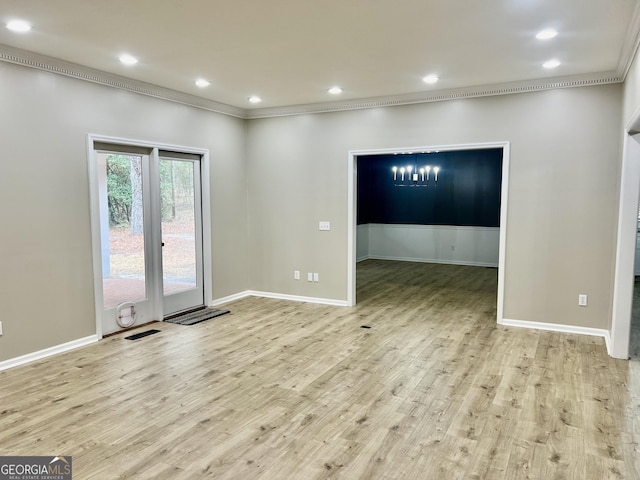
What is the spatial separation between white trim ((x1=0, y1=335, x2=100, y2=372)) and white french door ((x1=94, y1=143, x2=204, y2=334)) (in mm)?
223

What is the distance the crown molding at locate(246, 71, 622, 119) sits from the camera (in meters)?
4.56

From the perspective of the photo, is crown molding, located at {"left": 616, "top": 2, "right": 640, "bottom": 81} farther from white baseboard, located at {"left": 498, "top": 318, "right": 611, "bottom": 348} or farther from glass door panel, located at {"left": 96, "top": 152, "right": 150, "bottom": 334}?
glass door panel, located at {"left": 96, "top": 152, "right": 150, "bottom": 334}

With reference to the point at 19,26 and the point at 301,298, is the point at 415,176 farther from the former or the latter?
the point at 19,26

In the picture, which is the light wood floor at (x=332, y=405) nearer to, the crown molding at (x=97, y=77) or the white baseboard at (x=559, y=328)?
the white baseboard at (x=559, y=328)

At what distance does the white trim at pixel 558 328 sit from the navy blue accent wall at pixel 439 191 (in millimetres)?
4932

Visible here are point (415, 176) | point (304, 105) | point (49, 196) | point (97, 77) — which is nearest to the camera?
point (49, 196)

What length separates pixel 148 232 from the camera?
5145 mm

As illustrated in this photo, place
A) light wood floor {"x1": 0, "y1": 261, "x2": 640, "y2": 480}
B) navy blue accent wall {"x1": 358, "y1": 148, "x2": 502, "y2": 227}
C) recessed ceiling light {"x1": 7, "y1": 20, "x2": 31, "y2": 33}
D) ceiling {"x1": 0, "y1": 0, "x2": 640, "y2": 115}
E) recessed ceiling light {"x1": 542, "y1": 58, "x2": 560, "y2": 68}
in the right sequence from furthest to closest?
navy blue accent wall {"x1": 358, "y1": 148, "x2": 502, "y2": 227}
recessed ceiling light {"x1": 542, "y1": 58, "x2": 560, "y2": 68}
recessed ceiling light {"x1": 7, "y1": 20, "x2": 31, "y2": 33}
ceiling {"x1": 0, "y1": 0, "x2": 640, "y2": 115}
light wood floor {"x1": 0, "y1": 261, "x2": 640, "y2": 480}

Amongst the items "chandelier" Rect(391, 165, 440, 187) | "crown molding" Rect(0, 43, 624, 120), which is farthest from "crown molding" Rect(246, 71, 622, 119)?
"chandelier" Rect(391, 165, 440, 187)

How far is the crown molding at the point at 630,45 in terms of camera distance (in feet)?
9.81

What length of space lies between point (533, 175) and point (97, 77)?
474cm

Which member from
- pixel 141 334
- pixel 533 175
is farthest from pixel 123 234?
pixel 533 175

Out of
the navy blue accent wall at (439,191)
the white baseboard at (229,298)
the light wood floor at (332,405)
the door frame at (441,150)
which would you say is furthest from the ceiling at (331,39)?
the navy blue accent wall at (439,191)

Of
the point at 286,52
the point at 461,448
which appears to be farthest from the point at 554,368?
the point at 286,52
